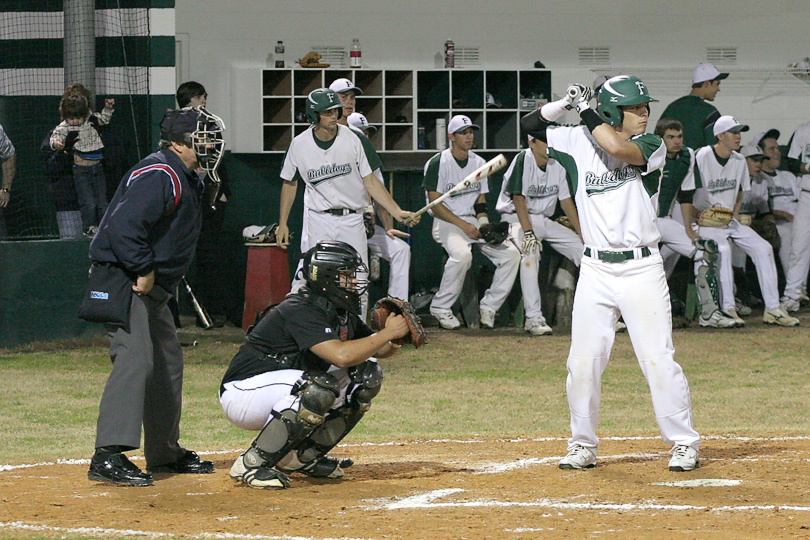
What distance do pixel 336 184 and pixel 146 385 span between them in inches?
173

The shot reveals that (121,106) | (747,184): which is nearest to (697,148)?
(747,184)

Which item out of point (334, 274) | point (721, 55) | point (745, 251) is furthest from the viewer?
point (721, 55)

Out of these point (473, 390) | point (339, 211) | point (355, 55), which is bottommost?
point (473, 390)

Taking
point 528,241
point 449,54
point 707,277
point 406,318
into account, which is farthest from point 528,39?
point 406,318

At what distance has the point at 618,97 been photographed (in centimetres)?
548

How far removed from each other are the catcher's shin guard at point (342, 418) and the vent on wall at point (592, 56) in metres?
11.2

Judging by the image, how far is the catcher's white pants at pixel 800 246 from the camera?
12.8 metres

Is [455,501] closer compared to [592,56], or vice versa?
[455,501]

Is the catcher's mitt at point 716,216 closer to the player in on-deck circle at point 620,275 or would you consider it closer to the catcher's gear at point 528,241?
the catcher's gear at point 528,241

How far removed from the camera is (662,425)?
5.51m

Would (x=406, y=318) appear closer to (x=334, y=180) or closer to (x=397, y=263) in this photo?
(x=334, y=180)

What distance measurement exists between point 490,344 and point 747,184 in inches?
145

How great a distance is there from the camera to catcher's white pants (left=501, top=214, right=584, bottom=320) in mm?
11531

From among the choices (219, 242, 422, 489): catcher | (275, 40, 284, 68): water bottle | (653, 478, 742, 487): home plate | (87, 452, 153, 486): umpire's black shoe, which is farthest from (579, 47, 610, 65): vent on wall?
(87, 452, 153, 486): umpire's black shoe
